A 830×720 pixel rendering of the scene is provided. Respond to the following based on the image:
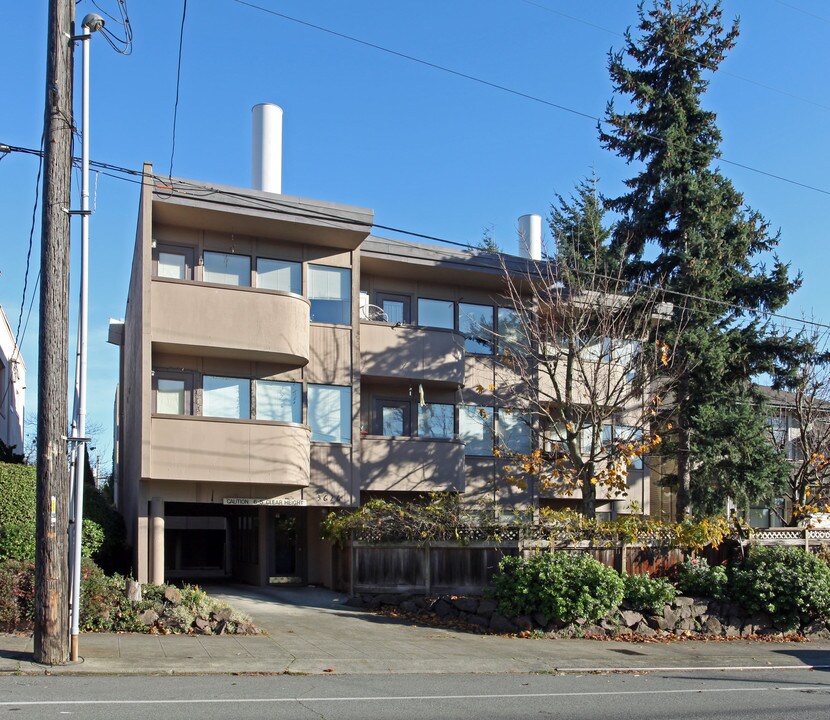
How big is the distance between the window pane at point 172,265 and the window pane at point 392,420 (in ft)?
20.1

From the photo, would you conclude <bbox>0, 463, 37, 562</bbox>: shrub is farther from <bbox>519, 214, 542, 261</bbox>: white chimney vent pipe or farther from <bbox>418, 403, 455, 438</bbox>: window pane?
<bbox>519, 214, 542, 261</bbox>: white chimney vent pipe

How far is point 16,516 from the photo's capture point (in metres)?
16.2

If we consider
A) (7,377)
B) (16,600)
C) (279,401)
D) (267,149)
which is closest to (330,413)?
(279,401)

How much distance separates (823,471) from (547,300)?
999cm

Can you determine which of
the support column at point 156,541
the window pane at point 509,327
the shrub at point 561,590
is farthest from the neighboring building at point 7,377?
the shrub at point 561,590

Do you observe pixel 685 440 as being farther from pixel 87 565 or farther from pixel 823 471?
pixel 87 565

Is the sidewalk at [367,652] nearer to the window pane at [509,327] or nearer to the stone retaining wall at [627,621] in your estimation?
the stone retaining wall at [627,621]

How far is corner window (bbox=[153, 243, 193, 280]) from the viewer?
→ 21.2m

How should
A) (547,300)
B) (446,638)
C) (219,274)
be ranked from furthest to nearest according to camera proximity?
1. (547,300)
2. (219,274)
3. (446,638)

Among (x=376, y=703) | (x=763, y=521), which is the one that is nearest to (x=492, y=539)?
(x=376, y=703)

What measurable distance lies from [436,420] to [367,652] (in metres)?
10.4

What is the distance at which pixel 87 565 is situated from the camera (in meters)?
15.3

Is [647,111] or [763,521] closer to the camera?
[647,111]

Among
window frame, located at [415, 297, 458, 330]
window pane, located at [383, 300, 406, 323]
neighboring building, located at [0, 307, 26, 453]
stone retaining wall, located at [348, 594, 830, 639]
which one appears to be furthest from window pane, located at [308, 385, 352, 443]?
neighboring building, located at [0, 307, 26, 453]
